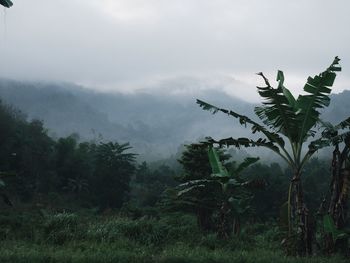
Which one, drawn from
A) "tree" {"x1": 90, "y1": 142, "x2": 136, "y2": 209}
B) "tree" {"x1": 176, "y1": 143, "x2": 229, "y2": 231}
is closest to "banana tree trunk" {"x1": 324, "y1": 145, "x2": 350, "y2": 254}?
"tree" {"x1": 176, "y1": 143, "x2": 229, "y2": 231}

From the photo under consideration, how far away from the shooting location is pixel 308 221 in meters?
11.4

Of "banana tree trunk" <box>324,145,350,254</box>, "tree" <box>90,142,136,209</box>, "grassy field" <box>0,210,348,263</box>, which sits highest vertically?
"tree" <box>90,142,136,209</box>

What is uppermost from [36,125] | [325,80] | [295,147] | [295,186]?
[36,125]

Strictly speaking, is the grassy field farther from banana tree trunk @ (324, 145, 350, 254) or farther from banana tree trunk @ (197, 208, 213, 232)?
banana tree trunk @ (197, 208, 213, 232)

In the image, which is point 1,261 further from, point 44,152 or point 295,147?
point 44,152

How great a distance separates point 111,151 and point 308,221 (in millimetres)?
51023

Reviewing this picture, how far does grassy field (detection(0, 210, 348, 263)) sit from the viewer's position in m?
9.11

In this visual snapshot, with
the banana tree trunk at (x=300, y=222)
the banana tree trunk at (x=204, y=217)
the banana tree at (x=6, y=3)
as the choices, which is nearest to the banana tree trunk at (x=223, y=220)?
the banana tree trunk at (x=300, y=222)

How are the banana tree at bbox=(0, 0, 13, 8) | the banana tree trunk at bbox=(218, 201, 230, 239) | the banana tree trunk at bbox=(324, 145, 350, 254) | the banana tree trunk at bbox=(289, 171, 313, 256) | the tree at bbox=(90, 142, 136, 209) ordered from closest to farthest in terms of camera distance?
the banana tree at bbox=(0, 0, 13, 8) < the banana tree trunk at bbox=(289, 171, 313, 256) < the banana tree trunk at bbox=(324, 145, 350, 254) < the banana tree trunk at bbox=(218, 201, 230, 239) < the tree at bbox=(90, 142, 136, 209)

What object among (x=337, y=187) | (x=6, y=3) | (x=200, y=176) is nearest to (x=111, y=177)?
(x=200, y=176)

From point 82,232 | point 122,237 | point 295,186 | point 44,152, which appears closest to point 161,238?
point 122,237

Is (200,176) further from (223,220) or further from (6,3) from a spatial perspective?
(6,3)

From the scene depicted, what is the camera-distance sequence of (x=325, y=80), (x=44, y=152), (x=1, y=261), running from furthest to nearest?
(x=44, y=152), (x=325, y=80), (x=1, y=261)

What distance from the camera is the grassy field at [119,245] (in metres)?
9.11
